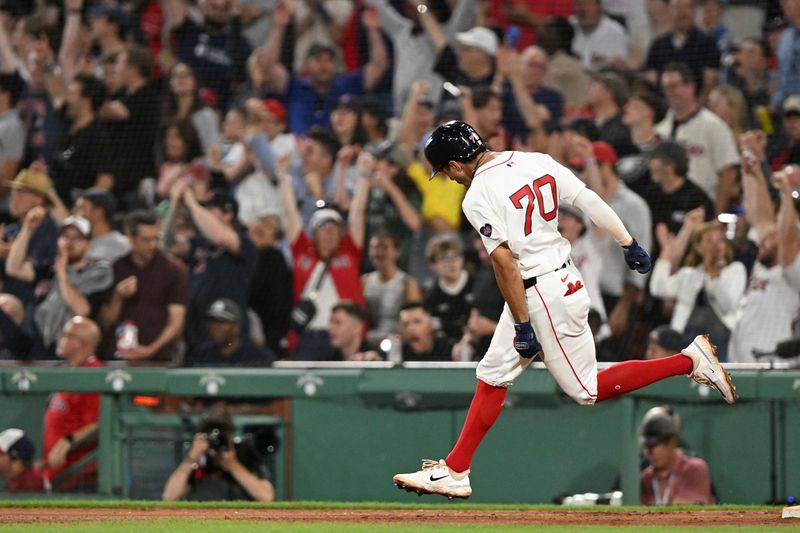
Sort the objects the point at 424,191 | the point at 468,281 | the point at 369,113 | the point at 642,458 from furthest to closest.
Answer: the point at 369,113 < the point at 424,191 < the point at 468,281 < the point at 642,458

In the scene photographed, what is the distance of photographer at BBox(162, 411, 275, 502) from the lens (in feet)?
23.9

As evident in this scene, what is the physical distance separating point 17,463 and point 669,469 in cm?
394

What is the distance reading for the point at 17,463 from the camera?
785 cm

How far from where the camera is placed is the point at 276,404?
312 inches

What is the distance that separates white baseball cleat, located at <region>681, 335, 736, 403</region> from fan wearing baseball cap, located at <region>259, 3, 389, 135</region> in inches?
215

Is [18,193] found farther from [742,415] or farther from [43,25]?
[742,415]

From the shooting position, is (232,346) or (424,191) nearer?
(232,346)

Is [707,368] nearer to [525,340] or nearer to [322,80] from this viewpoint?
[525,340]

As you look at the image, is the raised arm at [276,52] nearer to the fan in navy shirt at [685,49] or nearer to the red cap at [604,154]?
the fan in navy shirt at [685,49]

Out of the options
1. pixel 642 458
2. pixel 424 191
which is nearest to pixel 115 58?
pixel 424 191

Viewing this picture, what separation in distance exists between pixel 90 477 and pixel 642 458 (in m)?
3.35

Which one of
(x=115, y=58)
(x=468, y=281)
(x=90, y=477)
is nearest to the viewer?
(x=90, y=477)

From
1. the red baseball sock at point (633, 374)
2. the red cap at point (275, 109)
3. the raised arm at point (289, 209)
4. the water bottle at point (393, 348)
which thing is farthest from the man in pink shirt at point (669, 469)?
the red cap at point (275, 109)

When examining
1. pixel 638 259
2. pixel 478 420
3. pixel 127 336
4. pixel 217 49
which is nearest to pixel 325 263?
pixel 127 336
